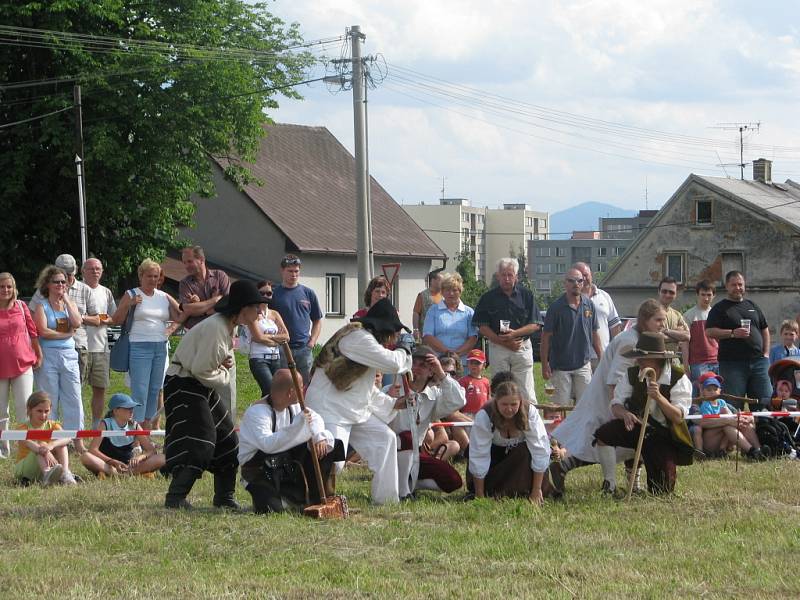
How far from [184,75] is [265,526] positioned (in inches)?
1034

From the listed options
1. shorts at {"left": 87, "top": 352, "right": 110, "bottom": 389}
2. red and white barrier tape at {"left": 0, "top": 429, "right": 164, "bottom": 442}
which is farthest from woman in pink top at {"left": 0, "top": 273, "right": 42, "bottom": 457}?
red and white barrier tape at {"left": 0, "top": 429, "right": 164, "bottom": 442}

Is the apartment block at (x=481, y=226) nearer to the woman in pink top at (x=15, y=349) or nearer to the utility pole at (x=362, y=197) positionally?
the utility pole at (x=362, y=197)

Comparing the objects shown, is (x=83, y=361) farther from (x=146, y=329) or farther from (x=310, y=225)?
(x=310, y=225)

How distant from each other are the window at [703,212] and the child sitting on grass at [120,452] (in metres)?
51.3

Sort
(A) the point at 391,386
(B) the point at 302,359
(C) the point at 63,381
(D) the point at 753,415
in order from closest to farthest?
1. (A) the point at 391,386
2. (D) the point at 753,415
3. (C) the point at 63,381
4. (B) the point at 302,359

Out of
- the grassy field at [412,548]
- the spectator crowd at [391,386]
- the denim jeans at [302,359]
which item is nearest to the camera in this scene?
the grassy field at [412,548]

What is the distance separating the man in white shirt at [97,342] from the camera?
12.8 m

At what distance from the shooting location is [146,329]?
490 inches

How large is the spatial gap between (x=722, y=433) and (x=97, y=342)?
6631mm

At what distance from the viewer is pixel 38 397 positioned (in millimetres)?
10648

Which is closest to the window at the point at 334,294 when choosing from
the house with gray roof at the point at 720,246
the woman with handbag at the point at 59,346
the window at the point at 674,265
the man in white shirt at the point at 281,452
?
the house with gray roof at the point at 720,246

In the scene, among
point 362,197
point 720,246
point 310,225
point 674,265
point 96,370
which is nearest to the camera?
point 96,370

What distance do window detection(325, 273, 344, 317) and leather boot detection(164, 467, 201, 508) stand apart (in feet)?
120

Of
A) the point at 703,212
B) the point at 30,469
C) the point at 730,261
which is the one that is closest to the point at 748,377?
the point at 30,469
